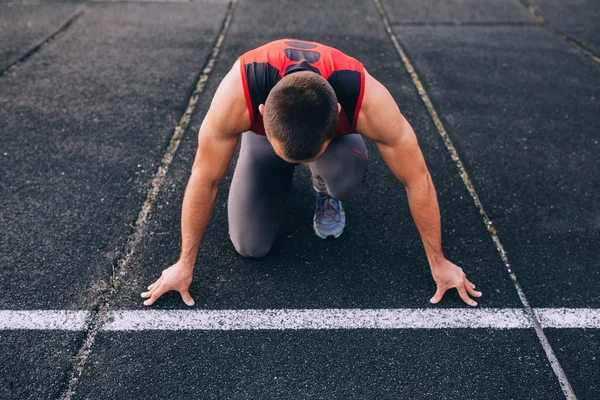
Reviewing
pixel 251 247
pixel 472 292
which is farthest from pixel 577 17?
pixel 251 247

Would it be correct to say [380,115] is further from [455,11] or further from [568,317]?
[455,11]

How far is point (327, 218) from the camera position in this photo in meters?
3.24

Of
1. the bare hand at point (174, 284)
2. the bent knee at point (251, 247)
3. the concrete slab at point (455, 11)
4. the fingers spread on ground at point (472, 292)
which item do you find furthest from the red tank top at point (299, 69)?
the concrete slab at point (455, 11)

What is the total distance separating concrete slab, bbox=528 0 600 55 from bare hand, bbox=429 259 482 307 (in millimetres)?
4328

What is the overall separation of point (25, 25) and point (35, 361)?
16.4ft

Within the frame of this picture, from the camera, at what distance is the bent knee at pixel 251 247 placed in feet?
9.87

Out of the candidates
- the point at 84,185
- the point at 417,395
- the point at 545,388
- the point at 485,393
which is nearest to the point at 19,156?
the point at 84,185

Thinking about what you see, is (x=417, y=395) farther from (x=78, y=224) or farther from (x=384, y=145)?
(x=78, y=224)

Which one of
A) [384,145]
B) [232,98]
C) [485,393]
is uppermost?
[232,98]

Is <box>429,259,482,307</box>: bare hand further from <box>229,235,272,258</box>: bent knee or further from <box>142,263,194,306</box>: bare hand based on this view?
<box>142,263,194,306</box>: bare hand

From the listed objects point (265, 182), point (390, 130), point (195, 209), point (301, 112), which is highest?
point (301, 112)

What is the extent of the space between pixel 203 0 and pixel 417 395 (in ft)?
20.1

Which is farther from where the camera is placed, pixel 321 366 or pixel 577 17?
pixel 577 17

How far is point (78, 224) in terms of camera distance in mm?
3275
